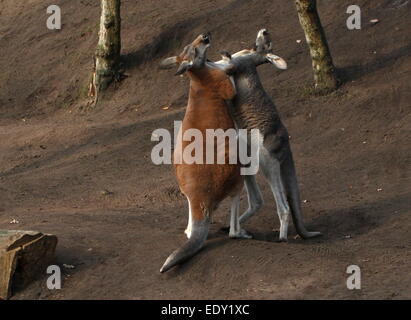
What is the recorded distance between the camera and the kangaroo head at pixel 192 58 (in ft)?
29.0

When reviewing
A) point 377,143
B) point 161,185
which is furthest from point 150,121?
point 377,143

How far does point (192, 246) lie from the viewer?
8875 millimetres

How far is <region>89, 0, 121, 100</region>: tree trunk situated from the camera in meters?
16.3

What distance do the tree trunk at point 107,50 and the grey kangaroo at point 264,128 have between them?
277 inches

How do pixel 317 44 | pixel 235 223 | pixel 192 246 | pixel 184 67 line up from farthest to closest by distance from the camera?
pixel 317 44, pixel 235 223, pixel 192 246, pixel 184 67

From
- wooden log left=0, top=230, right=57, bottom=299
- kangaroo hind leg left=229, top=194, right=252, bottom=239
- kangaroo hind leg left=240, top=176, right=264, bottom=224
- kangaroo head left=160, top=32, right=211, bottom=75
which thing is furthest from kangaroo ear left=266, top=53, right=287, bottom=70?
wooden log left=0, top=230, right=57, bottom=299

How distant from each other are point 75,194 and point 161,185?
1.16m

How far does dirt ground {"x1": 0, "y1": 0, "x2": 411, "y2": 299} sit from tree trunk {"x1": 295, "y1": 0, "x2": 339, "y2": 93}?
282 millimetres

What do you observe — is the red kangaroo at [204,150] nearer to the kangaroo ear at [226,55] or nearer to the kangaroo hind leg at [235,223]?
the kangaroo hind leg at [235,223]

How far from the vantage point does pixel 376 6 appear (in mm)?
16078

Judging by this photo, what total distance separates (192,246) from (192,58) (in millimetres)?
1779

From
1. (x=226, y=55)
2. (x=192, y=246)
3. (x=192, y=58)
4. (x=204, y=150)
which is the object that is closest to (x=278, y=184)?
(x=204, y=150)

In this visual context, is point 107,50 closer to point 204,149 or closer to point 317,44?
→ point 317,44

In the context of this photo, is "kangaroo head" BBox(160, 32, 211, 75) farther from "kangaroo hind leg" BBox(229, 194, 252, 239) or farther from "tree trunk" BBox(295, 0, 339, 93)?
"tree trunk" BBox(295, 0, 339, 93)
